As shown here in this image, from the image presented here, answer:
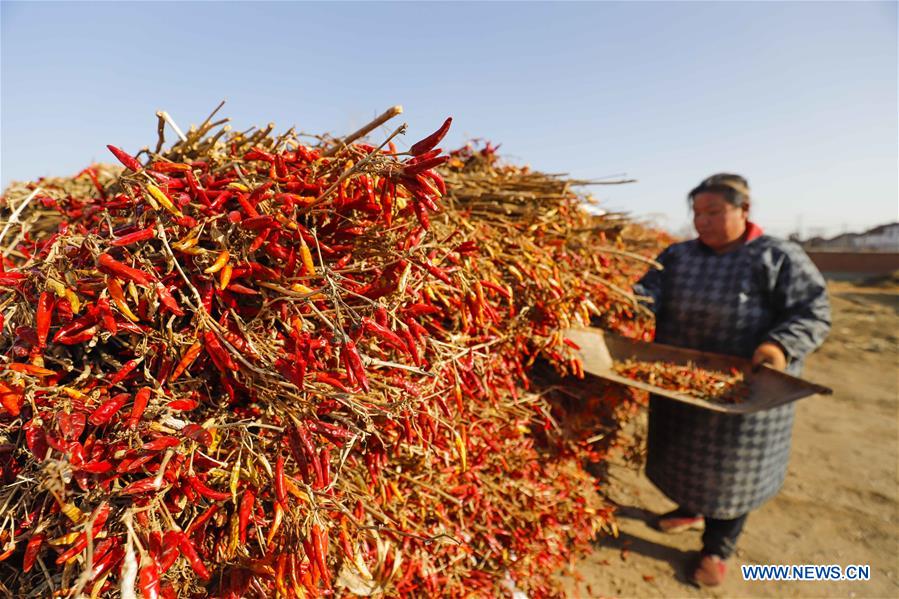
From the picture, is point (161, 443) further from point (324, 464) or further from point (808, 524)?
point (808, 524)

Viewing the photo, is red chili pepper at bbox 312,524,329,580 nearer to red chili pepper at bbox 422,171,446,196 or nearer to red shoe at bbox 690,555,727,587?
red chili pepper at bbox 422,171,446,196

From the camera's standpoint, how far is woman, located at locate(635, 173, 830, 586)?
2.83 meters

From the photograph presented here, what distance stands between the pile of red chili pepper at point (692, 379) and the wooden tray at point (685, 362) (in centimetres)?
4

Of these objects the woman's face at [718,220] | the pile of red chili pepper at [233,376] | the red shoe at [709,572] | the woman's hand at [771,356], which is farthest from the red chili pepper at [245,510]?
the woman's face at [718,220]

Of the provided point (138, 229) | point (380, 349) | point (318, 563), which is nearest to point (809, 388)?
point (380, 349)

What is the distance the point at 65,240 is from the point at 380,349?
876 millimetres

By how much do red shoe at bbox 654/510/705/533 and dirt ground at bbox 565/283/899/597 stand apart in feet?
0.17

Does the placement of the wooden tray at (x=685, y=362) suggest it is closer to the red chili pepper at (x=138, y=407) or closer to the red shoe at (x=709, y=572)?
the red shoe at (x=709, y=572)

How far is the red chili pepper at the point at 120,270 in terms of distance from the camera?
1.08 metres

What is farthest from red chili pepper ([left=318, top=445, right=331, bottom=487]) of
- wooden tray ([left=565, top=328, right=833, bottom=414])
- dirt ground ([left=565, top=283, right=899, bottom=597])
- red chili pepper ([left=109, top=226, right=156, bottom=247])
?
dirt ground ([left=565, top=283, right=899, bottom=597])

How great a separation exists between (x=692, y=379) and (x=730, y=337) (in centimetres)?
52

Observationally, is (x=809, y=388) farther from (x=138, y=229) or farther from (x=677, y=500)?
(x=138, y=229)

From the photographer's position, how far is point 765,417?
9.29ft

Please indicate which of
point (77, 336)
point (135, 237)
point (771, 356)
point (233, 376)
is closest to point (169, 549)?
point (233, 376)
